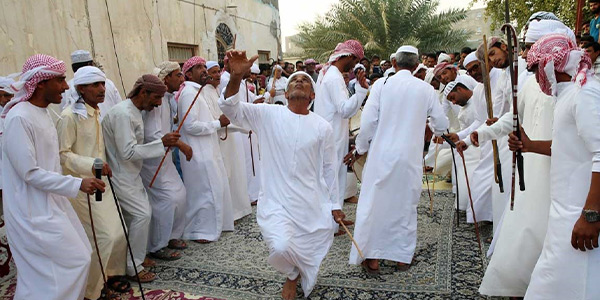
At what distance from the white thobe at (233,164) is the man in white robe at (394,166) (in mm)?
1951

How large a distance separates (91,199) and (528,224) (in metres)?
3.37

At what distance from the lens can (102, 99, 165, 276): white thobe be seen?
393 cm

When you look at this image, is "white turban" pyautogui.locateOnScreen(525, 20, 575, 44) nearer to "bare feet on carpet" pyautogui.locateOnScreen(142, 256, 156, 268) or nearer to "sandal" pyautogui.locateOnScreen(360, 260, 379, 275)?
"sandal" pyautogui.locateOnScreen(360, 260, 379, 275)

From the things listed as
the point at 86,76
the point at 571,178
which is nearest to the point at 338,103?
the point at 86,76

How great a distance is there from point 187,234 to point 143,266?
2.67 feet

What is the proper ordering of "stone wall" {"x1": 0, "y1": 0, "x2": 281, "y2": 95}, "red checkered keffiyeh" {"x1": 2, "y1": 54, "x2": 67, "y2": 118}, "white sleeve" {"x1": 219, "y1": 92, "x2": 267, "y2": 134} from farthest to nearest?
"stone wall" {"x1": 0, "y1": 0, "x2": 281, "y2": 95} < "white sleeve" {"x1": 219, "y1": 92, "x2": 267, "y2": 134} < "red checkered keffiyeh" {"x1": 2, "y1": 54, "x2": 67, "y2": 118}

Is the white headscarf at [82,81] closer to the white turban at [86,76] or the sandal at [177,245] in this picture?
the white turban at [86,76]

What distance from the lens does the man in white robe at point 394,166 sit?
388cm

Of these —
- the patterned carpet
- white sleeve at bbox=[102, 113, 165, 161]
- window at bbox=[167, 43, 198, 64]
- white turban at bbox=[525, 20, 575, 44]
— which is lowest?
the patterned carpet

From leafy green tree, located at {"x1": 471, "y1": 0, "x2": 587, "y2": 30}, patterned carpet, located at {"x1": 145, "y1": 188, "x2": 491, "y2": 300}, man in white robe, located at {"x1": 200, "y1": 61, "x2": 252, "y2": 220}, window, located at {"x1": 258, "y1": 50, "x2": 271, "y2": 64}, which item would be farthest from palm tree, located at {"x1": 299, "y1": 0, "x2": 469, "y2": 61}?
patterned carpet, located at {"x1": 145, "y1": 188, "x2": 491, "y2": 300}

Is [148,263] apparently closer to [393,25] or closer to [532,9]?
[532,9]

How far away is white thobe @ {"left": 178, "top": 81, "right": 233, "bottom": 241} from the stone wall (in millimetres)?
2329

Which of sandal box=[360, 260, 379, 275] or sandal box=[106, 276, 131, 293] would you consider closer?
sandal box=[106, 276, 131, 293]

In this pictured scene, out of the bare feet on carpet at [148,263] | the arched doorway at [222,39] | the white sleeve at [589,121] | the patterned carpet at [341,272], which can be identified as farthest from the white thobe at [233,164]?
the arched doorway at [222,39]
